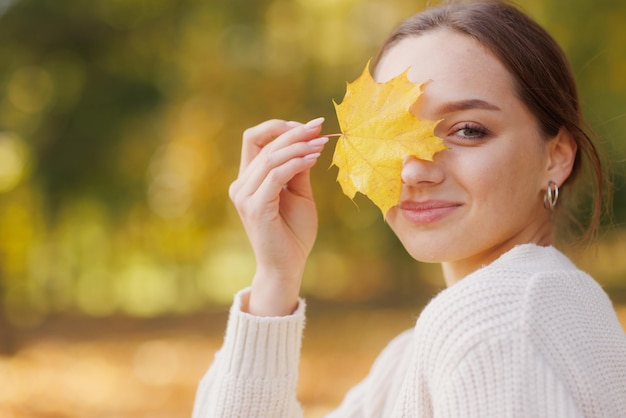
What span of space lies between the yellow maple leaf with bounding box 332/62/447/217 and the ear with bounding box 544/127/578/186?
1.26 ft

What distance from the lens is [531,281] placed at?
1308 mm

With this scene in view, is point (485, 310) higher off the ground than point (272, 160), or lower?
lower

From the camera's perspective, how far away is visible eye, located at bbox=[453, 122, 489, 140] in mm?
1604

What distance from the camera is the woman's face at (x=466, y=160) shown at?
1604 mm

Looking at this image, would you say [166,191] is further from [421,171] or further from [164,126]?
[421,171]

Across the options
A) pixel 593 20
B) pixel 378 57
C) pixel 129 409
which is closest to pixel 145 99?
pixel 129 409

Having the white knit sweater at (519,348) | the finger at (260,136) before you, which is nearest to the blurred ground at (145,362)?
the finger at (260,136)

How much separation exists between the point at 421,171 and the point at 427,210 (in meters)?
0.09

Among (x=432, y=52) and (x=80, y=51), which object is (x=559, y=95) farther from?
(x=80, y=51)

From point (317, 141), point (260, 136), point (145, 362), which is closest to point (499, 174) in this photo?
point (317, 141)

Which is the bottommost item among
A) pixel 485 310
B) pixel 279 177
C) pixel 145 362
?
pixel 485 310

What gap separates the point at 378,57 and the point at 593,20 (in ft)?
19.7

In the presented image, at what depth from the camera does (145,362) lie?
7832 mm

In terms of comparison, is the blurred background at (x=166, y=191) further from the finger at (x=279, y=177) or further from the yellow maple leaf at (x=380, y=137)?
the yellow maple leaf at (x=380, y=137)
